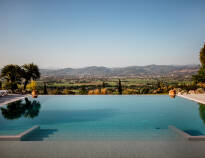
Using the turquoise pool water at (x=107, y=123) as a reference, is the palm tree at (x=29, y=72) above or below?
above

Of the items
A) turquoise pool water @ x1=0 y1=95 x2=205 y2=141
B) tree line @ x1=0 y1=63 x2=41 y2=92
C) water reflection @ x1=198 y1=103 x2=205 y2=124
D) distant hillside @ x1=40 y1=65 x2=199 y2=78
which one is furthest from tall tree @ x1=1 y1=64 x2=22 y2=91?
distant hillside @ x1=40 y1=65 x2=199 y2=78

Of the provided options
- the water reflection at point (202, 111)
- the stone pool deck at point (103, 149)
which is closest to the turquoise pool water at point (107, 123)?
the water reflection at point (202, 111)

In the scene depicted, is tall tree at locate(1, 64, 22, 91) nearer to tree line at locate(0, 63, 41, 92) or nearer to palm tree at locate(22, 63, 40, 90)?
tree line at locate(0, 63, 41, 92)

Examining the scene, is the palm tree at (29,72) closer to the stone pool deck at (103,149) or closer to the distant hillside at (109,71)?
the stone pool deck at (103,149)

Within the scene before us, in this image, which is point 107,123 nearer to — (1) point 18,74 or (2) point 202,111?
(2) point 202,111

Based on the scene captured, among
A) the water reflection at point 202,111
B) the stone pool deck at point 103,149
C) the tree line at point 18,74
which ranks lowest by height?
the water reflection at point 202,111

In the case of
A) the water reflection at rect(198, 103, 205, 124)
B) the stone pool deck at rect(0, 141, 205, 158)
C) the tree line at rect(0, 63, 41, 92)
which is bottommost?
the water reflection at rect(198, 103, 205, 124)

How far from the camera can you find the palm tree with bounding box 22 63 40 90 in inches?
572

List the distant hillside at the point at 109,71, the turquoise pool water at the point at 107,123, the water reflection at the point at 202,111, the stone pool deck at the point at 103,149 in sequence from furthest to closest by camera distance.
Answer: the distant hillside at the point at 109,71 < the water reflection at the point at 202,111 < the turquoise pool water at the point at 107,123 < the stone pool deck at the point at 103,149

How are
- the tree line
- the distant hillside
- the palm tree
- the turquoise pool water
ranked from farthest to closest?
the distant hillside → the palm tree → the tree line → the turquoise pool water

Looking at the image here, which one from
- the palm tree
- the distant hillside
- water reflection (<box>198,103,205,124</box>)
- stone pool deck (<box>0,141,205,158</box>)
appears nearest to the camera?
stone pool deck (<box>0,141,205,158</box>)

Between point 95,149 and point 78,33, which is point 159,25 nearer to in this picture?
point 78,33

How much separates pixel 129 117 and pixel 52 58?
20.1 m

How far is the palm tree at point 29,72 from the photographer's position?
47.6 ft
